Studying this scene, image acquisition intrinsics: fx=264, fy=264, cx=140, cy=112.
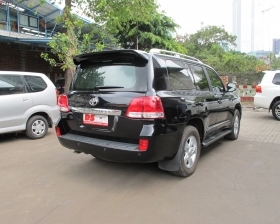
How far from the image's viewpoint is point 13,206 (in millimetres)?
3043

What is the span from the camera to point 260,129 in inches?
294

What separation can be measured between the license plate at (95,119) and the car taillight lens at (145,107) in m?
0.41

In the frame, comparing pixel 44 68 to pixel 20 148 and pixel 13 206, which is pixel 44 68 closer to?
pixel 20 148

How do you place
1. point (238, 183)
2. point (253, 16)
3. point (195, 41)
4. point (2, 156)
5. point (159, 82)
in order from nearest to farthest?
point (159, 82) < point (238, 183) < point (2, 156) < point (195, 41) < point (253, 16)

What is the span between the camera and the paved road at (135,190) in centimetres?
283

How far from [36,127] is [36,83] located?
3.52 feet

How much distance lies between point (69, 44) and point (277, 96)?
279 inches

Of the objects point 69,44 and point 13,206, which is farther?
point 69,44

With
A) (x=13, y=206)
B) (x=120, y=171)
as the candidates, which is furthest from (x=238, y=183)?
(x=13, y=206)

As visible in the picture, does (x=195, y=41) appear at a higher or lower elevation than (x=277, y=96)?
higher

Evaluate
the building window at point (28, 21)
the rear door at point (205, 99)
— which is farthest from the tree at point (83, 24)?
the building window at point (28, 21)

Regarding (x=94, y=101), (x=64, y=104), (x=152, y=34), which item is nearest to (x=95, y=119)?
(x=94, y=101)

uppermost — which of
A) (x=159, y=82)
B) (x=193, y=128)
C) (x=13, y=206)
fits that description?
(x=159, y=82)

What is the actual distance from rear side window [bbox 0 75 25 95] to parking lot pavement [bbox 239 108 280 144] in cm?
535
